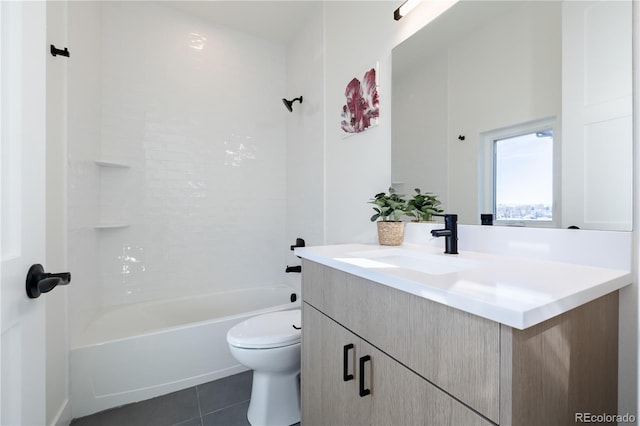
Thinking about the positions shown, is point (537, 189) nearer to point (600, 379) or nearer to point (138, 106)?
point (600, 379)

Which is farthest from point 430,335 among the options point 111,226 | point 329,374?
point 111,226

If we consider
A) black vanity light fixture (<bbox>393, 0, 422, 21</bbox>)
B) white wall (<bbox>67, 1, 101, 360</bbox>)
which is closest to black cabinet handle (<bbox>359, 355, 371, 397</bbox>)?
black vanity light fixture (<bbox>393, 0, 422, 21</bbox>)

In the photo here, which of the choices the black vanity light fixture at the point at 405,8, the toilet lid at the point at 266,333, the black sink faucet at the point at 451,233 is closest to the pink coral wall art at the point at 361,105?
the black vanity light fixture at the point at 405,8

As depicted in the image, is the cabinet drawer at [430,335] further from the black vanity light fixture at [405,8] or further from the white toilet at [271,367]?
the black vanity light fixture at [405,8]

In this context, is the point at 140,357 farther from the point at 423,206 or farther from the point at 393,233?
the point at 423,206

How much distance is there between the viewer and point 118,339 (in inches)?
64.4

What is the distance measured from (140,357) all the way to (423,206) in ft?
6.06

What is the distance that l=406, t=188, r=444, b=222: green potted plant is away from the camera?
138 centimetres

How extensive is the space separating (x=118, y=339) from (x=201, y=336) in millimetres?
453

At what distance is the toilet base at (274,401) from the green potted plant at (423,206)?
1083 mm

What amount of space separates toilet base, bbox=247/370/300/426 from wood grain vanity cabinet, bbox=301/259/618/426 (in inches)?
21.5

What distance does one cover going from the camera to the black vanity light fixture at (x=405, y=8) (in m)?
1.35

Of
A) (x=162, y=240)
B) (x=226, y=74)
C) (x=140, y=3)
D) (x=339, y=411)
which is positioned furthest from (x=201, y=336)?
(x=140, y=3)

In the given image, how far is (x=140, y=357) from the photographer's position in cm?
167
